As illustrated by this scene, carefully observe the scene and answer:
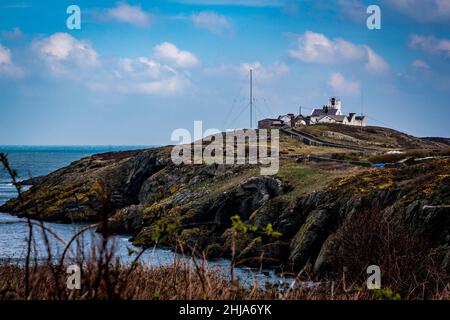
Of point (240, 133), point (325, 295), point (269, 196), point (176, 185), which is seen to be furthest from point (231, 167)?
point (325, 295)

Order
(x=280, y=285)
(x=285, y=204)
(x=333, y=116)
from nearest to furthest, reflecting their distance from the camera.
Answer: (x=280, y=285), (x=285, y=204), (x=333, y=116)

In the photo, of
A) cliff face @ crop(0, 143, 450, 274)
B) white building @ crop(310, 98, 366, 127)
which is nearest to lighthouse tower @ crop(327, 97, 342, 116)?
white building @ crop(310, 98, 366, 127)

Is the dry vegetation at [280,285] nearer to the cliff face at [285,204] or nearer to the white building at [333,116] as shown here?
the cliff face at [285,204]

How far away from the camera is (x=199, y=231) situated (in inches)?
2351

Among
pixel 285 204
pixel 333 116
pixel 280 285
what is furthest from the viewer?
pixel 333 116

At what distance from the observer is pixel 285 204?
59.8 meters

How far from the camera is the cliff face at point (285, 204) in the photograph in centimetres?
4341

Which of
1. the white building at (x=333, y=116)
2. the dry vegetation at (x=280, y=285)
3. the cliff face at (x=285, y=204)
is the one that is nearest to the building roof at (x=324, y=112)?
the white building at (x=333, y=116)

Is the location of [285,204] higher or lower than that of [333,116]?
lower

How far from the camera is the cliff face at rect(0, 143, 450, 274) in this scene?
43.4m

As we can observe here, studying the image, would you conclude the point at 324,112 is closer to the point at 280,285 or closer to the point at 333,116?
the point at 333,116

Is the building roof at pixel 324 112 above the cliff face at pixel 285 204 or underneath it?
above

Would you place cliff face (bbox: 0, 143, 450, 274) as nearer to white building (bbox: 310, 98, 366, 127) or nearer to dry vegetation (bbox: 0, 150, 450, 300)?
dry vegetation (bbox: 0, 150, 450, 300)

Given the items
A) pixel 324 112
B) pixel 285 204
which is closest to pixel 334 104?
pixel 324 112
